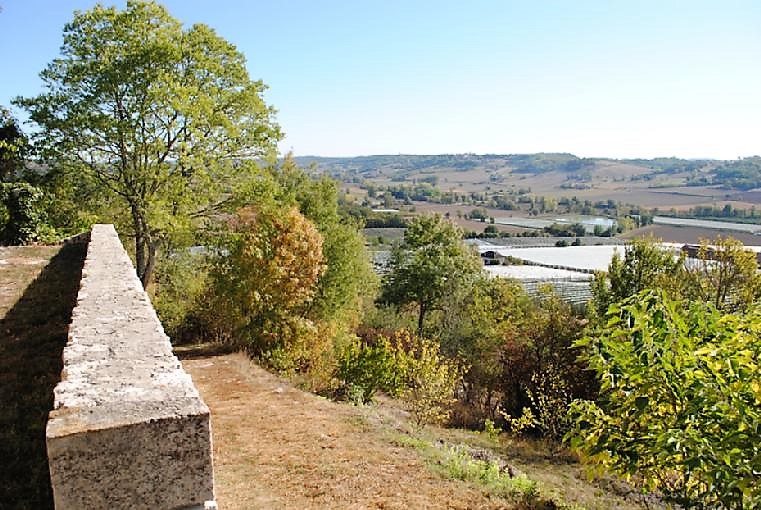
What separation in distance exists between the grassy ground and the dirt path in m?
0.01

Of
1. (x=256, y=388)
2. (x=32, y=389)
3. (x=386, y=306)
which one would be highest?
(x=32, y=389)

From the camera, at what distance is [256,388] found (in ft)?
39.2

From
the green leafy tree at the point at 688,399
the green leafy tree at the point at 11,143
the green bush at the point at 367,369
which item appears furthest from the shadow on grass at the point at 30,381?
the green leafy tree at the point at 11,143

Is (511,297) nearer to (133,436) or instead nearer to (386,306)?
(386,306)

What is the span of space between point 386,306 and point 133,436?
3204 cm

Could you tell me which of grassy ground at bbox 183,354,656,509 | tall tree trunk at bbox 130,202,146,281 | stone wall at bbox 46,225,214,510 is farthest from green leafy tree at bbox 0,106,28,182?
stone wall at bbox 46,225,214,510

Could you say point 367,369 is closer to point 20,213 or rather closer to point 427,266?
point 20,213

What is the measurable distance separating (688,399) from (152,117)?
1492cm

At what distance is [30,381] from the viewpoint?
4.80m

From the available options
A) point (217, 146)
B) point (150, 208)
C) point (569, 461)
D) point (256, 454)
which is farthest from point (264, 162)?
point (569, 461)

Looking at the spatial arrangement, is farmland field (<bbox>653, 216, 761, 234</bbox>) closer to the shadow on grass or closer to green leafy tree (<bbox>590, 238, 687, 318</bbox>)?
green leafy tree (<bbox>590, 238, 687, 318</bbox>)

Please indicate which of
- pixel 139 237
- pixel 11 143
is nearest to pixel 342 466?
pixel 139 237

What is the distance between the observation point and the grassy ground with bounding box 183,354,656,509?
683 cm

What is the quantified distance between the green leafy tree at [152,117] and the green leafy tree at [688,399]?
13.1 meters
